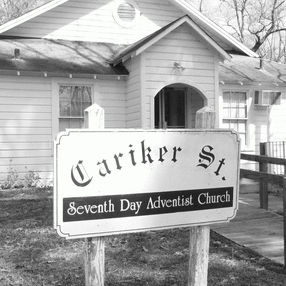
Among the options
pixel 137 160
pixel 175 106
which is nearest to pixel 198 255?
pixel 137 160

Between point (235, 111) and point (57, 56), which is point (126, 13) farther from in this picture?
point (235, 111)

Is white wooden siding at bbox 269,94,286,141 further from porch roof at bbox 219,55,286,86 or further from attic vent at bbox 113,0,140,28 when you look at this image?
attic vent at bbox 113,0,140,28

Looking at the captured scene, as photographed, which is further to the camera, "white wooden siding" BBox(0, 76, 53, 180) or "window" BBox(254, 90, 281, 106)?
"window" BBox(254, 90, 281, 106)

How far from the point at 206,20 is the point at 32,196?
7.89m

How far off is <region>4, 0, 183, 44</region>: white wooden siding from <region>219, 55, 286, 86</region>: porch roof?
8.62 feet

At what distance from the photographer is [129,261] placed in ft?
16.6

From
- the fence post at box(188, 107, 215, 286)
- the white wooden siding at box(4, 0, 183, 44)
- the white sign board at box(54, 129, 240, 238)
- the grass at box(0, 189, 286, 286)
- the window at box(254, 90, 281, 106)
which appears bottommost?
the grass at box(0, 189, 286, 286)

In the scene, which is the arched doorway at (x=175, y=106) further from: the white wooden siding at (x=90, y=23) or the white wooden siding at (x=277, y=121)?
the white wooden siding at (x=277, y=121)

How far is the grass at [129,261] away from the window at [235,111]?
7676mm

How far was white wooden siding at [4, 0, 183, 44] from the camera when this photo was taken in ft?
41.4

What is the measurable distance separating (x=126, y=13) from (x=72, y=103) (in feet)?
11.6

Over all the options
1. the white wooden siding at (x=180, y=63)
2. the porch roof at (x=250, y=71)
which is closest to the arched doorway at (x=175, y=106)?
A: the porch roof at (x=250, y=71)

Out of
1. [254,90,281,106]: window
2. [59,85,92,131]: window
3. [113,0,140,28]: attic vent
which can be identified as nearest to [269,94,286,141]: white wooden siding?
[254,90,281,106]: window

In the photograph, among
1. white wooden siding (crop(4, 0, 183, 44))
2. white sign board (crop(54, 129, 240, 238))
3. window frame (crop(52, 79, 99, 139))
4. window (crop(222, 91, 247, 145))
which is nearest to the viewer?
white sign board (crop(54, 129, 240, 238))
